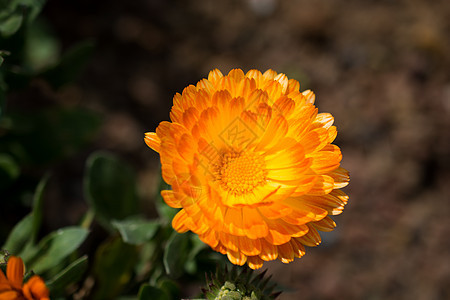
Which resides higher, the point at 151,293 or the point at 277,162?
the point at 277,162

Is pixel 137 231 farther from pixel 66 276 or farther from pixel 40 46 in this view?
pixel 40 46

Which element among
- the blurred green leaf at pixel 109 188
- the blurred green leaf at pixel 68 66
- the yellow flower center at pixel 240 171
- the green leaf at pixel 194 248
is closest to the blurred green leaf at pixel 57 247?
the blurred green leaf at pixel 109 188

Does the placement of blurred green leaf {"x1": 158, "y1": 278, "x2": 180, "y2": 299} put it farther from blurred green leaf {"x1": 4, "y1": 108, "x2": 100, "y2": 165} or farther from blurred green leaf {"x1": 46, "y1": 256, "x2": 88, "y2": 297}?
blurred green leaf {"x1": 4, "y1": 108, "x2": 100, "y2": 165}

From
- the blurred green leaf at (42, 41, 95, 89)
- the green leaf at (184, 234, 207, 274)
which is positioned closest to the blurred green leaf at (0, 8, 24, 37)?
the blurred green leaf at (42, 41, 95, 89)

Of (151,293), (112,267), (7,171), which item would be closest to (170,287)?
(151,293)

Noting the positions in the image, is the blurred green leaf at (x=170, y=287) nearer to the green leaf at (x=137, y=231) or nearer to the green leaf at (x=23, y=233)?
the green leaf at (x=137, y=231)

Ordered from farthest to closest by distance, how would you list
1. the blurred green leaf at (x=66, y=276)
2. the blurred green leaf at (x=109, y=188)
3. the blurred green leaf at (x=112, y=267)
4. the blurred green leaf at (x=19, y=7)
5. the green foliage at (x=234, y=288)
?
1. the blurred green leaf at (x=109, y=188)
2. the blurred green leaf at (x=112, y=267)
3. the blurred green leaf at (x=19, y=7)
4. the blurred green leaf at (x=66, y=276)
5. the green foliage at (x=234, y=288)

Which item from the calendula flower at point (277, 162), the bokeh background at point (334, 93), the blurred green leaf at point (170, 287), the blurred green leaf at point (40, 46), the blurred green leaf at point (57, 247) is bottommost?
the blurred green leaf at point (57, 247)

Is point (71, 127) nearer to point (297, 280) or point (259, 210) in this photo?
point (259, 210)
